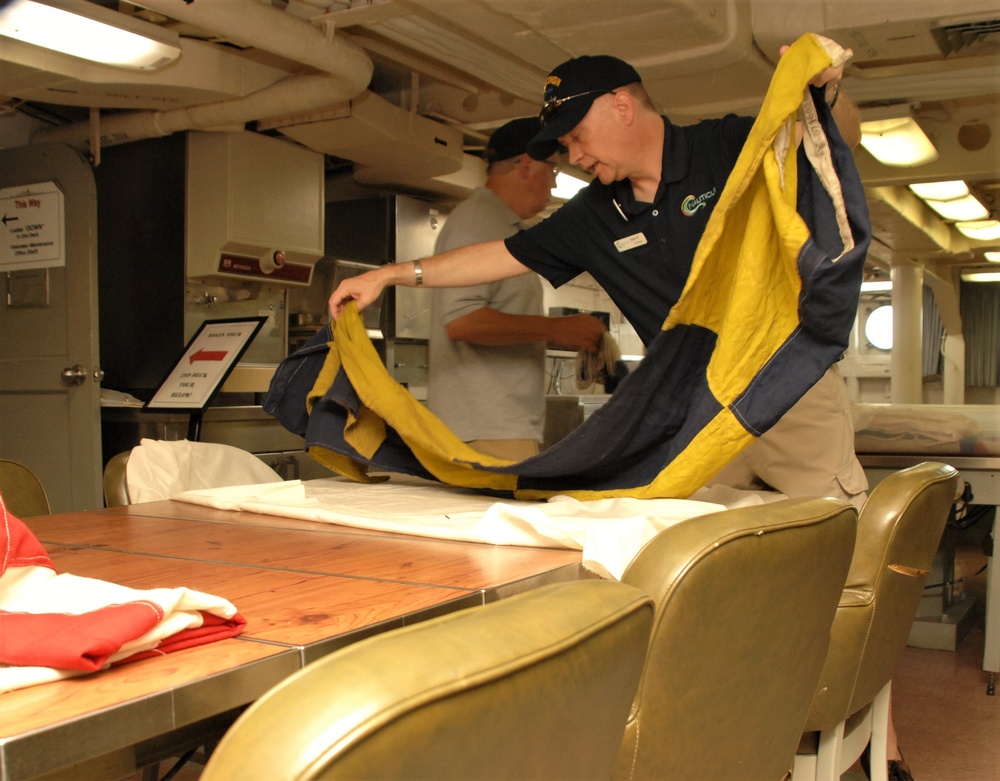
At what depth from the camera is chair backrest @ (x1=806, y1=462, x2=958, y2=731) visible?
57.7 inches

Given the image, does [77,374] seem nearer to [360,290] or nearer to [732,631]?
[360,290]

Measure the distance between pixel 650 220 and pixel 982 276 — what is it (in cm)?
1176

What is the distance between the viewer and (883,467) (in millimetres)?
3699

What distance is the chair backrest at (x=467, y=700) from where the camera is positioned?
0.43m

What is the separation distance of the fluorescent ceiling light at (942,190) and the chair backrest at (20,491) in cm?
592

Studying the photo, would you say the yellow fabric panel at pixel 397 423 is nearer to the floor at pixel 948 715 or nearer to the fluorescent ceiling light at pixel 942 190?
the floor at pixel 948 715

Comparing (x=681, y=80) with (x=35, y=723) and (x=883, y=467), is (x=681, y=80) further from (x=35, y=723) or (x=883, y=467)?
(x=35, y=723)

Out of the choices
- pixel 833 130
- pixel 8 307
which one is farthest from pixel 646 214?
pixel 8 307

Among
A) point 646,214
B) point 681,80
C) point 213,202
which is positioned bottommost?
point 646,214

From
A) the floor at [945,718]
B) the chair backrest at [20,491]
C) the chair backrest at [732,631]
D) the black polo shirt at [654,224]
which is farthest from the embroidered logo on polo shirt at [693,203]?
the floor at [945,718]

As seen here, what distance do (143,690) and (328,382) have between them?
153 cm

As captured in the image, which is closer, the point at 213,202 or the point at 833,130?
the point at 833,130

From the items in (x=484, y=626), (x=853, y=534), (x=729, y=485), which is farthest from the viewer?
(x=729, y=485)

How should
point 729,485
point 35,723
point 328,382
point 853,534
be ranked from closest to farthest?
point 35,723
point 853,534
point 729,485
point 328,382
